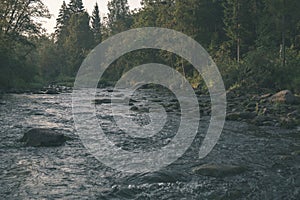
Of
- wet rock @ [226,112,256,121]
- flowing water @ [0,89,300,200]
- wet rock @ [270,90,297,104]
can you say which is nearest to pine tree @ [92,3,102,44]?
wet rock @ [270,90,297,104]

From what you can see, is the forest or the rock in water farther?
the forest

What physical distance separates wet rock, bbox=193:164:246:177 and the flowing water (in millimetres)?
209

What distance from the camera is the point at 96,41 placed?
324 feet

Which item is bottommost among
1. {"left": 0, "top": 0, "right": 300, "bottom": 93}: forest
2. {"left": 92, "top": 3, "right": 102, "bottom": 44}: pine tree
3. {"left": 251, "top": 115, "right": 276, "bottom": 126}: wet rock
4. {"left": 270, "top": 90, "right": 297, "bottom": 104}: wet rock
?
{"left": 251, "top": 115, "right": 276, "bottom": 126}: wet rock

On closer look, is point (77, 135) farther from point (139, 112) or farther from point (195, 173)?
point (139, 112)

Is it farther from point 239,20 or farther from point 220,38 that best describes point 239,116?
point 220,38

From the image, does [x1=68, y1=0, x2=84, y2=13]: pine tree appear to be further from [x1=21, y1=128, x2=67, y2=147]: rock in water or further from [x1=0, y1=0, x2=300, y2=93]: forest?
[x1=21, y1=128, x2=67, y2=147]: rock in water

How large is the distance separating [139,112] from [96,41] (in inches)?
3111

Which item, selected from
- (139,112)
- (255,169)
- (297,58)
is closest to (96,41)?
(297,58)

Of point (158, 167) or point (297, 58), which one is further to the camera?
point (297, 58)

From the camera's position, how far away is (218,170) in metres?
9.18

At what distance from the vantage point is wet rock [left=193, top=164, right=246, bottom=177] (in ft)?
29.8

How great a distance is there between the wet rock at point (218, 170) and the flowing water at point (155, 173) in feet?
0.69

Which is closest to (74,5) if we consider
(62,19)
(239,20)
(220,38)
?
(62,19)
